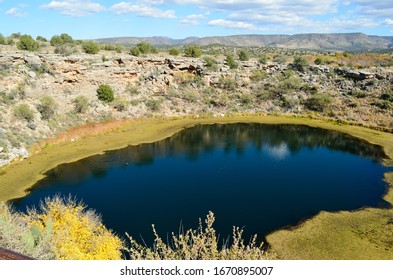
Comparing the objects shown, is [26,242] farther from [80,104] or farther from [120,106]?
[120,106]

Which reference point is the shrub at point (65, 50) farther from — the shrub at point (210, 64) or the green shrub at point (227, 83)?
the green shrub at point (227, 83)

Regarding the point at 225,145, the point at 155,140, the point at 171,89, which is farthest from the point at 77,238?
the point at 171,89

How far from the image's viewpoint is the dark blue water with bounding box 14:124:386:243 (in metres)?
22.6

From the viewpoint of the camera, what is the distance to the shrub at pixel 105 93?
51219mm

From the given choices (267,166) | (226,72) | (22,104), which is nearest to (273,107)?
(226,72)

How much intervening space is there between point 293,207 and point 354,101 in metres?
38.3

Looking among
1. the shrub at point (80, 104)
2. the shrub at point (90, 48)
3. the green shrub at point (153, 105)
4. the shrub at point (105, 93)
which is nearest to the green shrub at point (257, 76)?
the green shrub at point (153, 105)

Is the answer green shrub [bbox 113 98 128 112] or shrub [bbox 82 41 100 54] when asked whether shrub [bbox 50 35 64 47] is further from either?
green shrub [bbox 113 98 128 112]

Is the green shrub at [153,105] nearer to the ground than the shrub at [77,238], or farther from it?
farther from it

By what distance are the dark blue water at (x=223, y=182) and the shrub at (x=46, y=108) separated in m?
13.1

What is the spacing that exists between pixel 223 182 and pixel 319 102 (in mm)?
33962

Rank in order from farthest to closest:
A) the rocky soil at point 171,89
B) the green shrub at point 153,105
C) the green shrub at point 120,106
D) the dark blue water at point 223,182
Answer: the green shrub at point 153,105 < the green shrub at point 120,106 < the rocky soil at point 171,89 < the dark blue water at point 223,182

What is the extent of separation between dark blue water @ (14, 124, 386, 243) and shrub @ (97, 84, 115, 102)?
1554cm

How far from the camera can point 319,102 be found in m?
55.7
